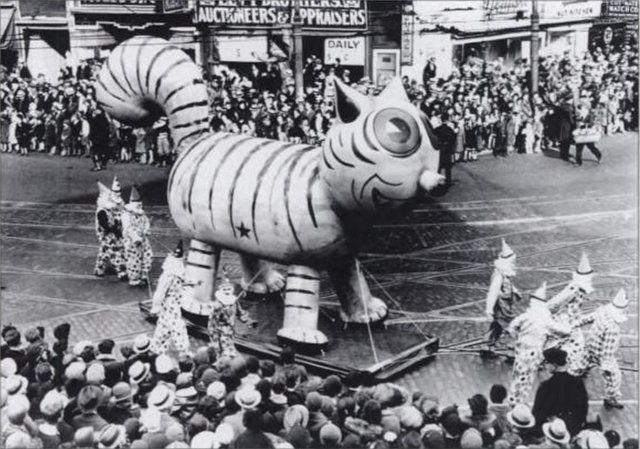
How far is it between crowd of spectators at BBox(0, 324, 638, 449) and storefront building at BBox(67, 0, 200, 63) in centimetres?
1821

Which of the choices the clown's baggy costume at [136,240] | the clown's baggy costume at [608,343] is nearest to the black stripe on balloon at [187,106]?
the clown's baggy costume at [136,240]

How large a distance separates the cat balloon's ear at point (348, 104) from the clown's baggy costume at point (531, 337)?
2.65 meters

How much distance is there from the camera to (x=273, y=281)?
11.8 meters

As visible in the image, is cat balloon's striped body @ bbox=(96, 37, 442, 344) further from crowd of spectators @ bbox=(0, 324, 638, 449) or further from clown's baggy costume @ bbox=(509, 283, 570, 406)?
crowd of spectators @ bbox=(0, 324, 638, 449)

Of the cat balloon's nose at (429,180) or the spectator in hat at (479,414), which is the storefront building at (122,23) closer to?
the cat balloon's nose at (429,180)

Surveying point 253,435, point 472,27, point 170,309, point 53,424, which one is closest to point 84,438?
point 53,424

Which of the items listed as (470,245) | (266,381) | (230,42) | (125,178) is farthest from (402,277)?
(230,42)

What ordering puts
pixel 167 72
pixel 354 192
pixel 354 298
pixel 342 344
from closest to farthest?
pixel 354 192, pixel 342 344, pixel 354 298, pixel 167 72

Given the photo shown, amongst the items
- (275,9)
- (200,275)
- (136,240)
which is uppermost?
(275,9)

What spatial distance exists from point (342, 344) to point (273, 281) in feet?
6.39

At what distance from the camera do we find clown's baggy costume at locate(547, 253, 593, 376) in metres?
8.90

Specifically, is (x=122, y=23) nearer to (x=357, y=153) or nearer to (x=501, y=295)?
(x=357, y=153)

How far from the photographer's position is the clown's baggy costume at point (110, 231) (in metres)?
12.4

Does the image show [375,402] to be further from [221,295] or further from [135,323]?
[135,323]
